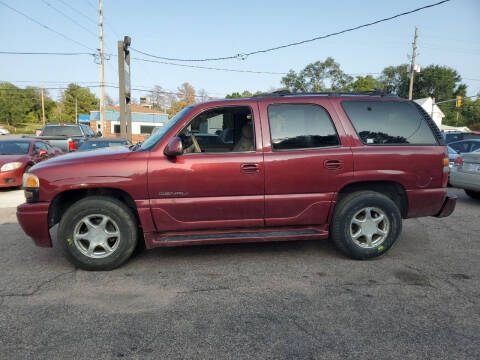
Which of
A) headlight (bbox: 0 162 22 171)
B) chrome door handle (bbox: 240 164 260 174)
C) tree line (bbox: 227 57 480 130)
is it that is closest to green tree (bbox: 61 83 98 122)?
tree line (bbox: 227 57 480 130)

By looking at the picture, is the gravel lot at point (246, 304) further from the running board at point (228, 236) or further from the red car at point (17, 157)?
the red car at point (17, 157)

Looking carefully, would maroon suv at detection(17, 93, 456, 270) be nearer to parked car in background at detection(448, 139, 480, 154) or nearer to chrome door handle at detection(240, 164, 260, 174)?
chrome door handle at detection(240, 164, 260, 174)

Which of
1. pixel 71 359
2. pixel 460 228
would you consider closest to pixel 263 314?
pixel 71 359

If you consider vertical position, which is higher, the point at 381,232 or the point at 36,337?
the point at 381,232

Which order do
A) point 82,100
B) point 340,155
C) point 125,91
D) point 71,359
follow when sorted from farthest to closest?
point 82,100
point 125,91
point 340,155
point 71,359

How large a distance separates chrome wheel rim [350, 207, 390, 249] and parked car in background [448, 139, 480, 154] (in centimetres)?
873

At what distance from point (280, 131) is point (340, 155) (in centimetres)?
73

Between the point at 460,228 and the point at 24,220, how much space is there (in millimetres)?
6128

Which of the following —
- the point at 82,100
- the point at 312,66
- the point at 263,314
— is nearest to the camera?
the point at 263,314

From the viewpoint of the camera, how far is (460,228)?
5.60m

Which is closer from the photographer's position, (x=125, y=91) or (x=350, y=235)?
(x=350, y=235)

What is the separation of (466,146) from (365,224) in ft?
30.8

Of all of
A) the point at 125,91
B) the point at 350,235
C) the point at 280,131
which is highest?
the point at 125,91

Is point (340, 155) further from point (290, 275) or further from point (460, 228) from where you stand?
point (460, 228)
